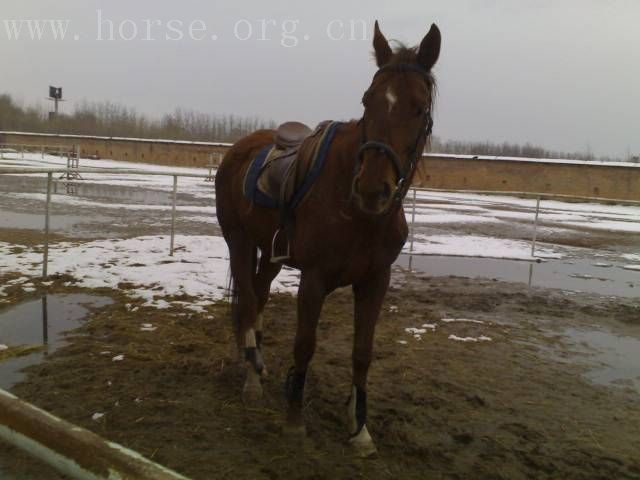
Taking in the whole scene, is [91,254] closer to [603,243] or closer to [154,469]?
[154,469]

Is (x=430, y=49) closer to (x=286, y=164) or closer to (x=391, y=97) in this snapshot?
(x=391, y=97)

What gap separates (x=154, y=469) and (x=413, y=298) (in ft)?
18.9

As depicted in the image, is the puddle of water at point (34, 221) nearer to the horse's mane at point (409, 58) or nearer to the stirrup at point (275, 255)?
the stirrup at point (275, 255)

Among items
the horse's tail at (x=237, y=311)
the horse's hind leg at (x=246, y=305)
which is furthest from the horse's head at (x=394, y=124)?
the horse's tail at (x=237, y=311)

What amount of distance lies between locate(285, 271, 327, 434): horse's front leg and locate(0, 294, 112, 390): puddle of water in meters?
1.98

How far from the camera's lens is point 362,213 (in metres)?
2.54

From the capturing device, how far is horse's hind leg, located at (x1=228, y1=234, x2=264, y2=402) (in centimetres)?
357

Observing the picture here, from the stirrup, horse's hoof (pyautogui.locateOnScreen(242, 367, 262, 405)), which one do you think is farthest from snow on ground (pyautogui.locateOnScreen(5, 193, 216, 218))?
the stirrup

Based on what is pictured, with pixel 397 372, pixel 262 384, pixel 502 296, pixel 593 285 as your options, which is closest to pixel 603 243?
pixel 593 285

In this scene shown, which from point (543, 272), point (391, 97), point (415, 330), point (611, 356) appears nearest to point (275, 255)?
point (391, 97)

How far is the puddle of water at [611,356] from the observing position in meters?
4.24

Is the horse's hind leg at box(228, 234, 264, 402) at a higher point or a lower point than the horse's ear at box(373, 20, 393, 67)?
lower

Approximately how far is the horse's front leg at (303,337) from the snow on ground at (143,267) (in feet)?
8.99

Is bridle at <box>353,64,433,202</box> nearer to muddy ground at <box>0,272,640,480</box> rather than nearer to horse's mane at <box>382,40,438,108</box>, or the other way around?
horse's mane at <box>382,40,438,108</box>
